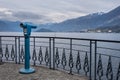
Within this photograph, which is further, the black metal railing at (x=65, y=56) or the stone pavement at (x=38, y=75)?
the stone pavement at (x=38, y=75)

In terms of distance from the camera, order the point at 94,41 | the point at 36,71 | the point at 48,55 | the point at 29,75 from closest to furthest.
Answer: the point at 94,41 < the point at 29,75 < the point at 36,71 < the point at 48,55

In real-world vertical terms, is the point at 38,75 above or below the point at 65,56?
below

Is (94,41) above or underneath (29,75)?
above

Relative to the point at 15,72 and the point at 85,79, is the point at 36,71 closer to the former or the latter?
the point at 15,72

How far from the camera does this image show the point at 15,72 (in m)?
5.95

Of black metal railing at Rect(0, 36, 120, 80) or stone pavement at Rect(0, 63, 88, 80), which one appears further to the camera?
stone pavement at Rect(0, 63, 88, 80)

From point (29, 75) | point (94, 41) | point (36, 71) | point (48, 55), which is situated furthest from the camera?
point (48, 55)

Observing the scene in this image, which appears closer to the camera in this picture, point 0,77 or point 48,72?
point 0,77

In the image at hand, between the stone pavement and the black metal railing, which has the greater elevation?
the black metal railing

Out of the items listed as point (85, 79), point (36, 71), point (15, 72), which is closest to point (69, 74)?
point (85, 79)

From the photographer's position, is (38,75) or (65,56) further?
(65,56)

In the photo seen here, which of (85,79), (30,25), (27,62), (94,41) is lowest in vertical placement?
(85,79)

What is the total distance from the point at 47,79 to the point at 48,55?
70.7 inches

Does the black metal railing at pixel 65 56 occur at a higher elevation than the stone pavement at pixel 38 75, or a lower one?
higher
